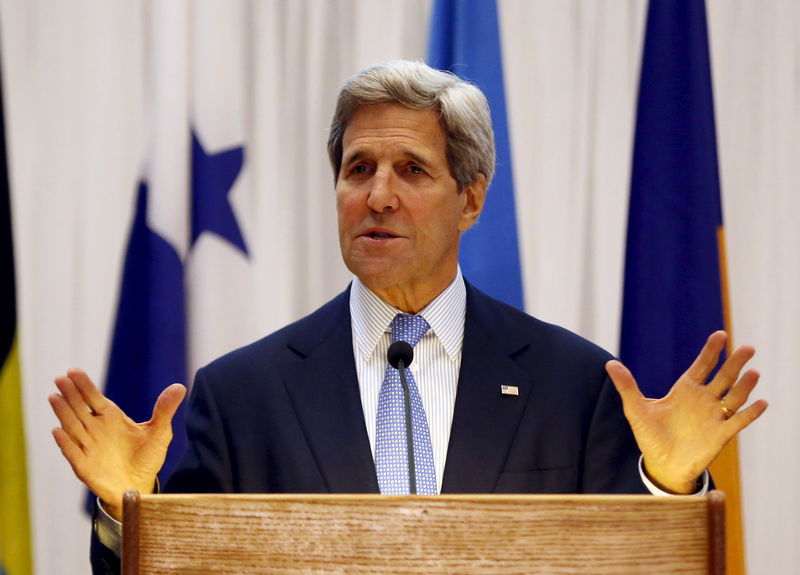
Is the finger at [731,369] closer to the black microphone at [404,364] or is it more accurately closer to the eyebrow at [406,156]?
the black microphone at [404,364]

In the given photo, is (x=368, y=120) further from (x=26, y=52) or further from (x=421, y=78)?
(x=26, y=52)

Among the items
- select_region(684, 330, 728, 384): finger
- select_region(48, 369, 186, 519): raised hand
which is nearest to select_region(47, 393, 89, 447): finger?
select_region(48, 369, 186, 519): raised hand

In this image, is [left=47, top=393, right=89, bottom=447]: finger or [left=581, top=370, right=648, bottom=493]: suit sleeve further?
[left=581, top=370, right=648, bottom=493]: suit sleeve

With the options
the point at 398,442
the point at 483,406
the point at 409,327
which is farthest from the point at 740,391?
the point at 409,327

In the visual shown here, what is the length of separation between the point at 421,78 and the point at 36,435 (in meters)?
1.79

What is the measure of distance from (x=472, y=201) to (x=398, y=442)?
772mm

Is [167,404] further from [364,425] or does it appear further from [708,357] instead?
[708,357]

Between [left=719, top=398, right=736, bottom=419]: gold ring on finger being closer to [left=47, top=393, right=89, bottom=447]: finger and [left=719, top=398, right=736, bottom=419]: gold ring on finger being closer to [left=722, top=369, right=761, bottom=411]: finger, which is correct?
[left=722, top=369, right=761, bottom=411]: finger

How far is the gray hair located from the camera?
2.43 meters

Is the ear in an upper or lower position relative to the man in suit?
upper

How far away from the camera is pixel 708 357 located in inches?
71.2

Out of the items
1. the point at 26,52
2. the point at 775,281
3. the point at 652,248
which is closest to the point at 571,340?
A: the point at 652,248

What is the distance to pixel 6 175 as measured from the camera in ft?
11.0

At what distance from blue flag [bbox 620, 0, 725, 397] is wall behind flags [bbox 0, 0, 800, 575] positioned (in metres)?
0.11
